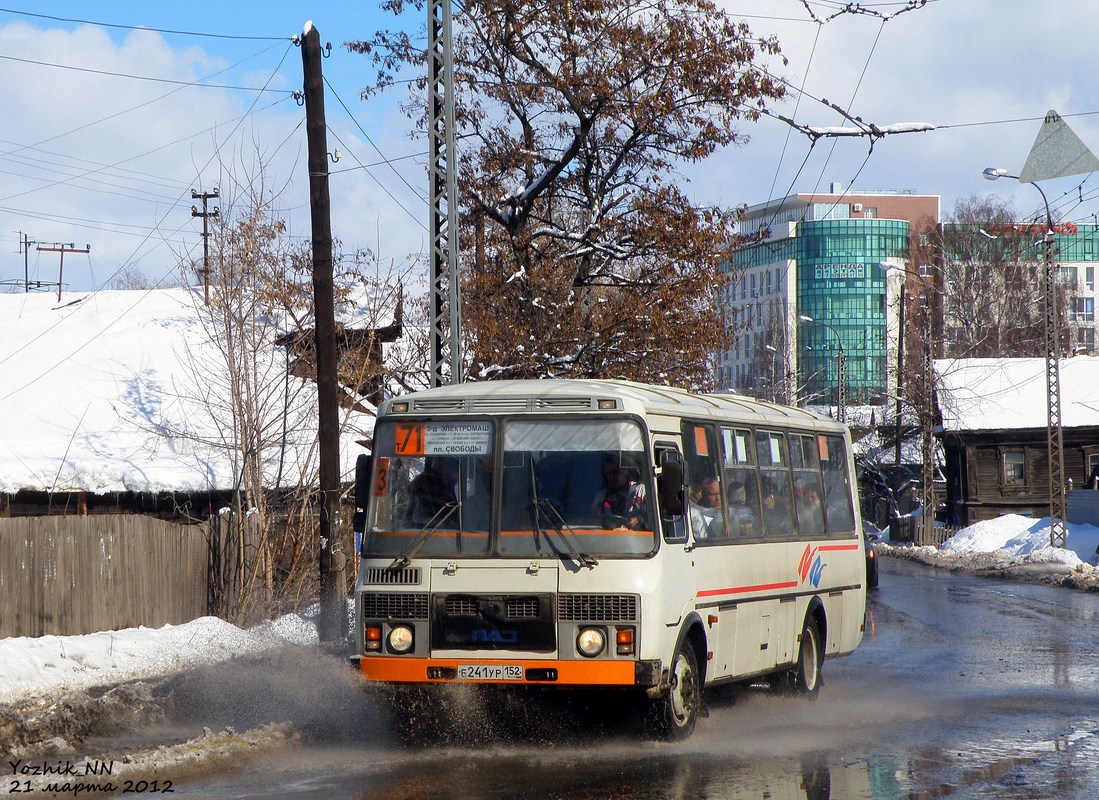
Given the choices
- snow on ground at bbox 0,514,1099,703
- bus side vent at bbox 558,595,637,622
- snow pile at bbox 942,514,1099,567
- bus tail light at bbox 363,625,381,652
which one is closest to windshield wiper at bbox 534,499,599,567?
bus side vent at bbox 558,595,637,622

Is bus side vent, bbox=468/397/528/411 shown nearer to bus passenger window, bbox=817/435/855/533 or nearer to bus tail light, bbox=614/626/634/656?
bus tail light, bbox=614/626/634/656

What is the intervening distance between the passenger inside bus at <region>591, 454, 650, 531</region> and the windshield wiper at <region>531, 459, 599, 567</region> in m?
0.26

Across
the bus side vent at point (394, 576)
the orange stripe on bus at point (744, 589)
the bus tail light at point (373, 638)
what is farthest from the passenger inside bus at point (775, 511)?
the bus tail light at point (373, 638)

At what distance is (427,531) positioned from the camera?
1036 centimetres

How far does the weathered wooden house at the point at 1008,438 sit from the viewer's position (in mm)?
59094

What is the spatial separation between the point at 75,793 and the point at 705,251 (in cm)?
1789

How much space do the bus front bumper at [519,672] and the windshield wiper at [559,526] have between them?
709 millimetres

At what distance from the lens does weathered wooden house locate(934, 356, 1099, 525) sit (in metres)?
59.1

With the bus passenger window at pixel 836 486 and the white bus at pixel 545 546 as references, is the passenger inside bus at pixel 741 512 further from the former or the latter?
the bus passenger window at pixel 836 486

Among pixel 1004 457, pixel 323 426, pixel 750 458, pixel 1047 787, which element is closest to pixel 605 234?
pixel 323 426

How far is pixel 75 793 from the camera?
870cm

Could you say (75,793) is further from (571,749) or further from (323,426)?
(323,426)

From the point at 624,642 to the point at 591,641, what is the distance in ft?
0.77

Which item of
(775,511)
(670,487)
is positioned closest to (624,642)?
(670,487)
